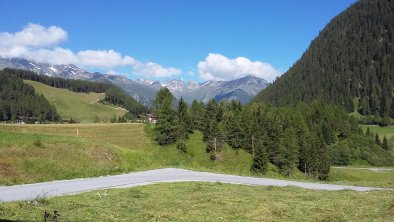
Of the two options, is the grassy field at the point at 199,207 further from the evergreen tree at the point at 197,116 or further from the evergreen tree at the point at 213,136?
the evergreen tree at the point at 197,116

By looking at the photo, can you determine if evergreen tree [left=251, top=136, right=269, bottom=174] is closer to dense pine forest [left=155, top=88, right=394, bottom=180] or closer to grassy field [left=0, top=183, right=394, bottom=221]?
dense pine forest [left=155, top=88, right=394, bottom=180]

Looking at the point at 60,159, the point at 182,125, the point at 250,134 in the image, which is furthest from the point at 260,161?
the point at 60,159

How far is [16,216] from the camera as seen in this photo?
17.9m

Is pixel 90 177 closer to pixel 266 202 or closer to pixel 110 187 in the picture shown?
pixel 110 187

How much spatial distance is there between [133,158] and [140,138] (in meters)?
80.6

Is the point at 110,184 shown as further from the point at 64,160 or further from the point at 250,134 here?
the point at 250,134

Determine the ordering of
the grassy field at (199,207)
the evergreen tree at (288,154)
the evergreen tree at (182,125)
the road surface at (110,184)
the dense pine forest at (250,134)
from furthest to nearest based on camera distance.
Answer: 1. the evergreen tree at (182,125)
2. the dense pine forest at (250,134)
3. the evergreen tree at (288,154)
4. the road surface at (110,184)
5. the grassy field at (199,207)

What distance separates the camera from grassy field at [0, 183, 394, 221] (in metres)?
19.2

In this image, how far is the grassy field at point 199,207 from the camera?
1919 centimetres

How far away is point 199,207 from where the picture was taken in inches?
882

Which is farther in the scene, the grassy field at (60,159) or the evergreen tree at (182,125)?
the evergreen tree at (182,125)

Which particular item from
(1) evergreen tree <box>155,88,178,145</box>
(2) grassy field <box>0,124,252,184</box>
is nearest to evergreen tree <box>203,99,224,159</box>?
(1) evergreen tree <box>155,88,178,145</box>

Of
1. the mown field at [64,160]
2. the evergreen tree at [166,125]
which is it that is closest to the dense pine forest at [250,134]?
the evergreen tree at [166,125]

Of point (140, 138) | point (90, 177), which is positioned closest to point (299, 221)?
point (90, 177)
